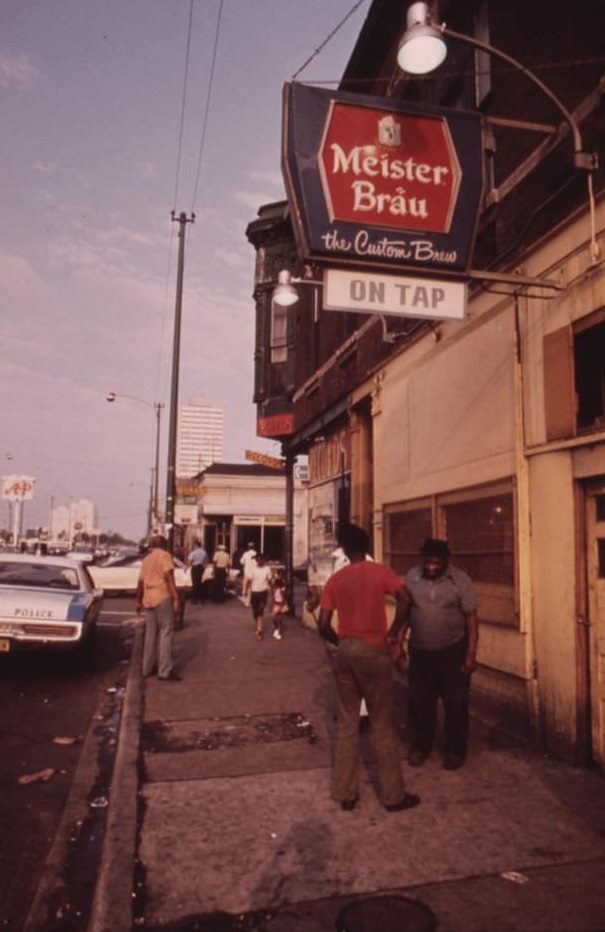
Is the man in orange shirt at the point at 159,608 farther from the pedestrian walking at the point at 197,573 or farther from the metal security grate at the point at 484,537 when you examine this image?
the pedestrian walking at the point at 197,573

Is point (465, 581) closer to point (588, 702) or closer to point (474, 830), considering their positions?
point (588, 702)

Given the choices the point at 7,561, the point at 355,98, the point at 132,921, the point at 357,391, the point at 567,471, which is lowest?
the point at 132,921

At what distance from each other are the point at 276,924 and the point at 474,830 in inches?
63.0

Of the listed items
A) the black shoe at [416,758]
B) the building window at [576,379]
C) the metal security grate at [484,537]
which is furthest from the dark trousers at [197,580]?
the building window at [576,379]

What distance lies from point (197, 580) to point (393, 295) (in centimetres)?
1734

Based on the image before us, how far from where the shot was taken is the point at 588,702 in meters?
5.77

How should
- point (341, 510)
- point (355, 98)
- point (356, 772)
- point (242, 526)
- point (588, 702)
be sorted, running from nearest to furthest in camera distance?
point (356, 772)
point (588, 702)
point (355, 98)
point (341, 510)
point (242, 526)

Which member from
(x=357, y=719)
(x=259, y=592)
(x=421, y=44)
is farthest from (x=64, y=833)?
(x=259, y=592)

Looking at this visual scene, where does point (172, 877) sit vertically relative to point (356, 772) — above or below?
below

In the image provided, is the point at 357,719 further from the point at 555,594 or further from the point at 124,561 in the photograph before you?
the point at 124,561

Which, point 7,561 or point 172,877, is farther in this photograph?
point 7,561

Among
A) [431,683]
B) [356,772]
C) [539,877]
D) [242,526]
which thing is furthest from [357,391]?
[242,526]

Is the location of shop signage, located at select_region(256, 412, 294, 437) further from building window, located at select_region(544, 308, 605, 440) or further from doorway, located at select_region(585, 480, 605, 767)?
doorway, located at select_region(585, 480, 605, 767)

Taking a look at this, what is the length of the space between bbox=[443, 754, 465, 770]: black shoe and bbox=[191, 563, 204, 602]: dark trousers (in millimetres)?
16974
